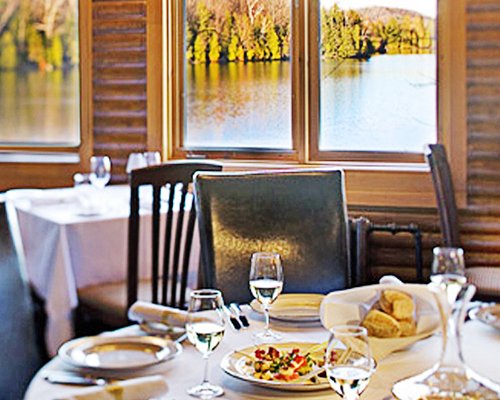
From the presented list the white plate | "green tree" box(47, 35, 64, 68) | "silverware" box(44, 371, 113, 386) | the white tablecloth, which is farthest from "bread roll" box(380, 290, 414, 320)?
"green tree" box(47, 35, 64, 68)

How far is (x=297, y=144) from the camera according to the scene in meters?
4.12

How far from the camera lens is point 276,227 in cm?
227

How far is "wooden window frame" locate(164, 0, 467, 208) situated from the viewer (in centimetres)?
373

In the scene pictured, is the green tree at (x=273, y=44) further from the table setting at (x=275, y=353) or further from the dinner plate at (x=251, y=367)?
the dinner plate at (x=251, y=367)

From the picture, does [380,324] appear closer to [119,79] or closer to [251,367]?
[251,367]

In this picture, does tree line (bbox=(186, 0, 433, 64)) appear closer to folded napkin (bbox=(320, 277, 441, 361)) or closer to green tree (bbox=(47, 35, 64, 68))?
green tree (bbox=(47, 35, 64, 68))

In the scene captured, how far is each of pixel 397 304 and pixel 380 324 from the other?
1.8 inches

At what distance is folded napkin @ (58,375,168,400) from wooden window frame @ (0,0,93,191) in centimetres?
323

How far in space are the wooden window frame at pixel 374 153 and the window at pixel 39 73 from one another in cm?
59

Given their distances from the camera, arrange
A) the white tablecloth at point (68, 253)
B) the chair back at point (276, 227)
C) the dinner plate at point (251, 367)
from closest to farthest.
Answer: the dinner plate at point (251, 367)
the chair back at point (276, 227)
the white tablecloth at point (68, 253)

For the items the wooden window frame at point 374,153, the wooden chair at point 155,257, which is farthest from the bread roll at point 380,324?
the wooden window frame at point 374,153

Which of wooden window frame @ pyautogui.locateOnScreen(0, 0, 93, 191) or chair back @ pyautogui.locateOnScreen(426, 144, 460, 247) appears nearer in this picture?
chair back @ pyautogui.locateOnScreen(426, 144, 460, 247)

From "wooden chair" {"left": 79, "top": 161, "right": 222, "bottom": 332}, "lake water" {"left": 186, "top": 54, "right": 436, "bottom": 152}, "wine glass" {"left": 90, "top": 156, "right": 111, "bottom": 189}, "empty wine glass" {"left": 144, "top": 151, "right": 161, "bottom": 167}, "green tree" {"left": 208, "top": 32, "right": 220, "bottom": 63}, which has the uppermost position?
"green tree" {"left": 208, "top": 32, "right": 220, "bottom": 63}

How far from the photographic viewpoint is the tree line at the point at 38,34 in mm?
4531
